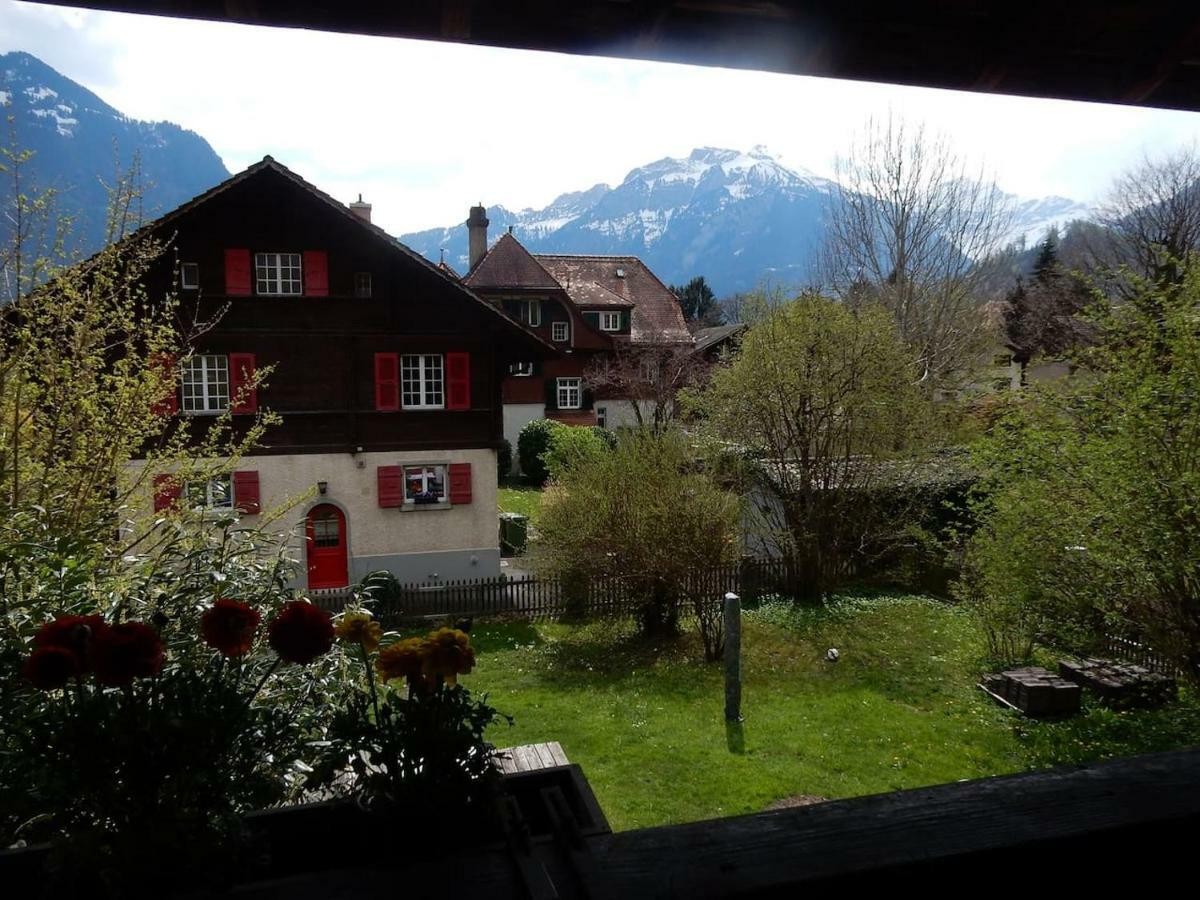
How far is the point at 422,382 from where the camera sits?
16.4 meters

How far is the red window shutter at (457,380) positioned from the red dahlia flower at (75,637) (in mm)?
14836

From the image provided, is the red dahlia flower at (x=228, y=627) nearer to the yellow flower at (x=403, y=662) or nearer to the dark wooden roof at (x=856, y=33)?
the yellow flower at (x=403, y=662)

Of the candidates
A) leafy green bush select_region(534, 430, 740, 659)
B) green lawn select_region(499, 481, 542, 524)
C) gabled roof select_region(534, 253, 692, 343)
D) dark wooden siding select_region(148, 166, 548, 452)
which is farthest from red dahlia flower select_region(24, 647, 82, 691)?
gabled roof select_region(534, 253, 692, 343)

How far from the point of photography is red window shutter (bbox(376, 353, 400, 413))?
16.0m

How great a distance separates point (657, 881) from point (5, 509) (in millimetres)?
4083

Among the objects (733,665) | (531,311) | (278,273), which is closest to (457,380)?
(278,273)

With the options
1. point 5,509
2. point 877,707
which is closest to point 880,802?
point 5,509

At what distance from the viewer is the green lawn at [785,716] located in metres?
7.88

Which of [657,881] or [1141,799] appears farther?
[1141,799]

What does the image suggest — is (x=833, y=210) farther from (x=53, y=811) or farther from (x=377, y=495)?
(x=53, y=811)

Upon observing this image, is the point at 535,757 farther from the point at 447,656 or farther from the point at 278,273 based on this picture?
the point at 278,273

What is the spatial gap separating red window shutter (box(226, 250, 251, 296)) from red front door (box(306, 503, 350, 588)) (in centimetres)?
462

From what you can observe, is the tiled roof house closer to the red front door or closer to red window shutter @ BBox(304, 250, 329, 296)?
red window shutter @ BBox(304, 250, 329, 296)

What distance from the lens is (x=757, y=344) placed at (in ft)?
49.5
